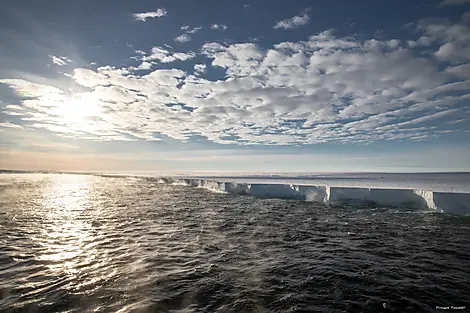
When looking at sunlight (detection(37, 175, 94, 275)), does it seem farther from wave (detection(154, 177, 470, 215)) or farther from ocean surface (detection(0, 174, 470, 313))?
wave (detection(154, 177, 470, 215))

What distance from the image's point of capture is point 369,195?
109 feet

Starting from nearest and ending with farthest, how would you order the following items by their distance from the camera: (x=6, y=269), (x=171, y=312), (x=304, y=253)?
(x=171, y=312) → (x=6, y=269) → (x=304, y=253)

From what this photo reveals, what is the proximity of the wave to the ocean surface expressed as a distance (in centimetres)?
483

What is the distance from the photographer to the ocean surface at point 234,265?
26.6ft

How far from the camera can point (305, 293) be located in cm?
880

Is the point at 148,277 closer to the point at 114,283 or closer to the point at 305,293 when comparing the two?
the point at 114,283

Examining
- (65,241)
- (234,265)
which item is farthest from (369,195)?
(65,241)

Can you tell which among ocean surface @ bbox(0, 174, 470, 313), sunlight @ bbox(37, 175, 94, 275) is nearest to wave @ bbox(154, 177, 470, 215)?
ocean surface @ bbox(0, 174, 470, 313)

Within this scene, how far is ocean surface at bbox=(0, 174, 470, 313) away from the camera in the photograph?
320 inches

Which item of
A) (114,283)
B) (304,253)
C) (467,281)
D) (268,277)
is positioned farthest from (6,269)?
(467,281)

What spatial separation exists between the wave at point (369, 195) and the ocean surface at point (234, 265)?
4830 mm

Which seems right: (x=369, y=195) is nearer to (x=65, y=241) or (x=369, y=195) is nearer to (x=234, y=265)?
(x=234, y=265)

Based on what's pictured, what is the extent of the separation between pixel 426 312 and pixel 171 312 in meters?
7.88

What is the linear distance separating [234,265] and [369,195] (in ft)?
93.5
